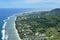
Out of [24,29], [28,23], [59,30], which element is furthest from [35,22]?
[59,30]

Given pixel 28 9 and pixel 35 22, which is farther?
pixel 28 9

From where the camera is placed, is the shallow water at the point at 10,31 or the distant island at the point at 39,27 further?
the shallow water at the point at 10,31

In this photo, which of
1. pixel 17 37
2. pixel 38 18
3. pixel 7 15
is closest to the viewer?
pixel 17 37

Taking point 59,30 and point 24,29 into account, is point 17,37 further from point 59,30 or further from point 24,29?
point 59,30

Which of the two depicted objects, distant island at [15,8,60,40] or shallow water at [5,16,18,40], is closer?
distant island at [15,8,60,40]

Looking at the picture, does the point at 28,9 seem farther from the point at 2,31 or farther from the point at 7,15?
the point at 2,31

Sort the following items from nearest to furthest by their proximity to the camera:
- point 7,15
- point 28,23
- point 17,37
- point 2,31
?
point 17,37 → point 2,31 → point 28,23 → point 7,15
